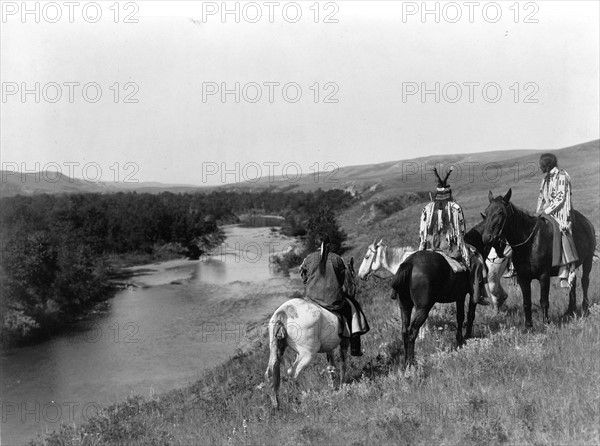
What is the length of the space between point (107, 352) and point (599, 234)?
19.7 meters

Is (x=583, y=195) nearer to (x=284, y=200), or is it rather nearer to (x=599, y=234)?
(x=599, y=234)

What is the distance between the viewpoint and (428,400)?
679 cm

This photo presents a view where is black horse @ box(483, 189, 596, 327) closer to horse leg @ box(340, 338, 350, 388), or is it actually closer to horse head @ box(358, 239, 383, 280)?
horse head @ box(358, 239, 383, 280)

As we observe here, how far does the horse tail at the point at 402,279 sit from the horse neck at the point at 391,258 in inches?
85.7

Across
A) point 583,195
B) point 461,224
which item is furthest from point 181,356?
point 583,195

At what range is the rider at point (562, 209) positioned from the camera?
936cm

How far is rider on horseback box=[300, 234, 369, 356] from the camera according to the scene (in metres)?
8.88

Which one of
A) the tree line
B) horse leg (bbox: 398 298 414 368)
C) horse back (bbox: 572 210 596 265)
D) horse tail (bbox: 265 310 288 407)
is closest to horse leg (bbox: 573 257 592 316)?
horse back (bbox: 572 210 596 265)

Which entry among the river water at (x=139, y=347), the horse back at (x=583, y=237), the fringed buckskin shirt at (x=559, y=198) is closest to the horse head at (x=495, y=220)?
the fringed buckskin shirt at (x=559, y=198)

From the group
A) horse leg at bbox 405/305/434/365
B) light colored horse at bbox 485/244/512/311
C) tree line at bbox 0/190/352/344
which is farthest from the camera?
tree line at bbox 0/190/352/344

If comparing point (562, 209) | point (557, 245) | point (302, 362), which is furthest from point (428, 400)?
point (562, 209)

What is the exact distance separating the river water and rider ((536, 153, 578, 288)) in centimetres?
1085

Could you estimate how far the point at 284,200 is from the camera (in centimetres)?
9262

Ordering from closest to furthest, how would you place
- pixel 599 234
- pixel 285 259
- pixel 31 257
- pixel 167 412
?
pixel 167 412
pixel 599 234
pixel 31 257
pixel 285 259
